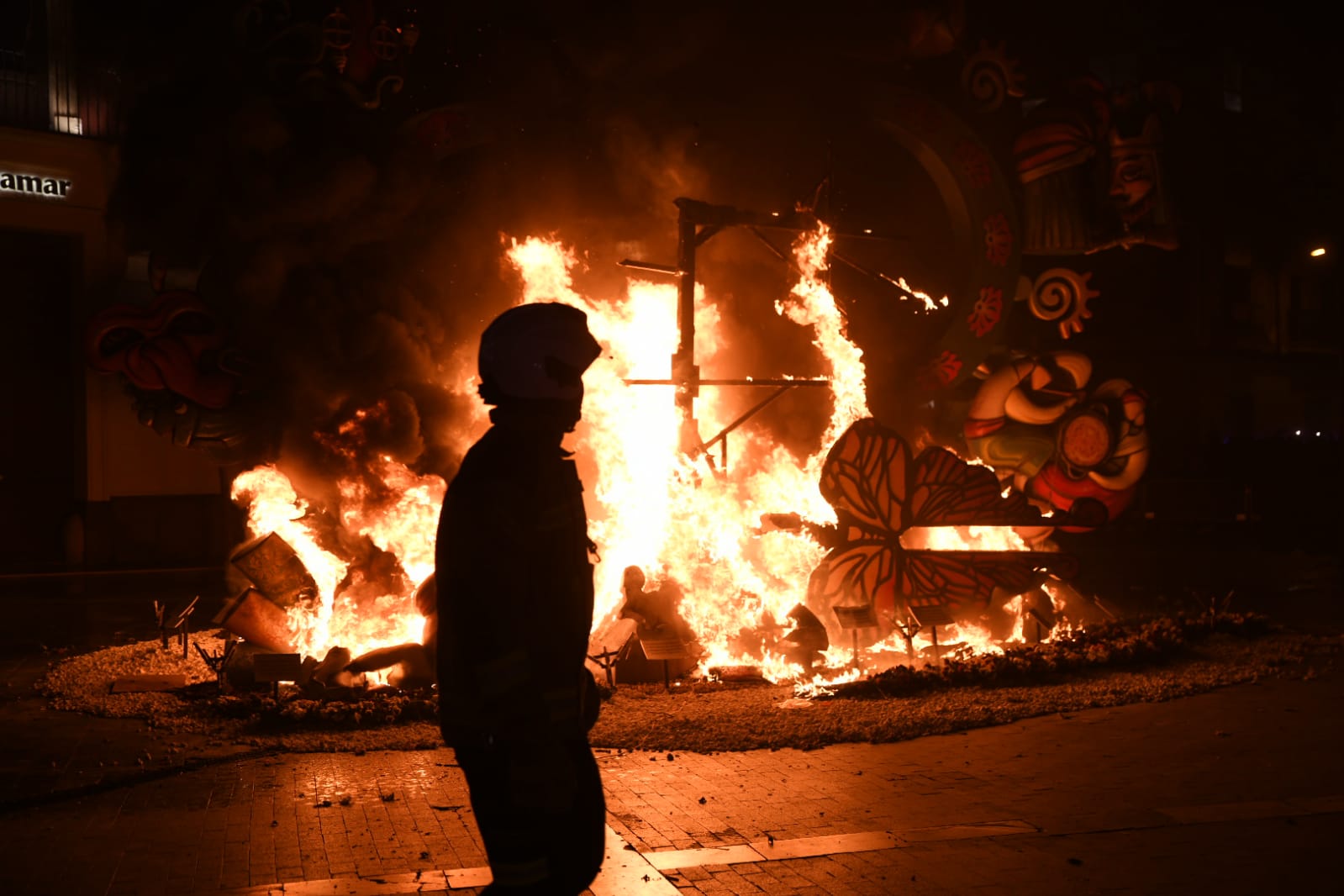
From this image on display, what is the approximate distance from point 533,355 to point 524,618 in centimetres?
79

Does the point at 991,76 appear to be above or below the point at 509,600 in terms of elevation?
above

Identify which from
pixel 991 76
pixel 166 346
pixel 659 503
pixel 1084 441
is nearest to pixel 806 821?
pixel 659 503

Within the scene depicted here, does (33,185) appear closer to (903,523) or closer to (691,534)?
(691,534)

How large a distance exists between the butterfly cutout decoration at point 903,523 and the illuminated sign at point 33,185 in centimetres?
1536

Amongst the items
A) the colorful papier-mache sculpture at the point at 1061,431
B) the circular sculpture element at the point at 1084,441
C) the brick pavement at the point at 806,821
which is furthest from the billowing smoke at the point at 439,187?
the brick pavement at the point at 806,821

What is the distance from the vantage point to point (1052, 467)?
12.2 m

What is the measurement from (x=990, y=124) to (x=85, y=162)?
15.3m

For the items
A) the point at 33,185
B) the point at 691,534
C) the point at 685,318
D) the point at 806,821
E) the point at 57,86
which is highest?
the point at 57,86

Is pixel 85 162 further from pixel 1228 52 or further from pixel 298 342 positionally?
pixel 1228 52

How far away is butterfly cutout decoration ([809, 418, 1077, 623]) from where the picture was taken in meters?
11.1

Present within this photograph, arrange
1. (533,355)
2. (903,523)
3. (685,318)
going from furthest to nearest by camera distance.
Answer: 1. (685,318)
2. (903,523)
3. (533,355)

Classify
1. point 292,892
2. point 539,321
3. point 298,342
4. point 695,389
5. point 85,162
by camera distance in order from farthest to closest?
point 85,162 → point 695,389 → point 298,342 → point 292,892 → point 539,321

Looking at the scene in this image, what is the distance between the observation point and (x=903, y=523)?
11133 mm

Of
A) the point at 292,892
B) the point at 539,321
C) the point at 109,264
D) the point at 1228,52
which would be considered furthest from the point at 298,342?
the point at 1228,52
